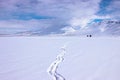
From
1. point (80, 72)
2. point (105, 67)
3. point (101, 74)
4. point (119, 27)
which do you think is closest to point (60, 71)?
point (80, 72)

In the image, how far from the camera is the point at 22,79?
4.13 m

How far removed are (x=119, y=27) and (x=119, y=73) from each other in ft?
646

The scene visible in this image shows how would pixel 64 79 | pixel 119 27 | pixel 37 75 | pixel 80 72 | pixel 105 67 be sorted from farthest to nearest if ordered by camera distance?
pixel 119 27, pixel 105 67, pixel 80 72, pixel 37 75, pixel 64 79

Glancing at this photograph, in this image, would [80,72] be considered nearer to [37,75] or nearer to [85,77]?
[85,77]

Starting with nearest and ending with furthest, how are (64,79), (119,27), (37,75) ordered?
(64,79), (37,75), (119,27)

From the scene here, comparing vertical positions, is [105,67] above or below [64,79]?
above

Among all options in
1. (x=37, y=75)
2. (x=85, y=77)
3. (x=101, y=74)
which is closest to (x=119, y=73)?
(x=101, y=74)

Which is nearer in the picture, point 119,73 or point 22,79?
point 22,79

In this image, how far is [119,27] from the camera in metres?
193

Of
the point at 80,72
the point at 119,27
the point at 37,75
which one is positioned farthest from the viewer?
the point at 119,27

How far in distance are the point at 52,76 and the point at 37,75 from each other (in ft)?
1.16

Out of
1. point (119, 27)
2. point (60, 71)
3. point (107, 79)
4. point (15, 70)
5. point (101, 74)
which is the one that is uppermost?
point (119, 27)

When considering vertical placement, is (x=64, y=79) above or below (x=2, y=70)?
below

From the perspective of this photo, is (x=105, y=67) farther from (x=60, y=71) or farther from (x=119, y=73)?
(x=60, y=71)
